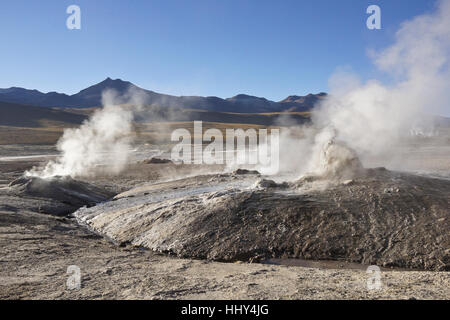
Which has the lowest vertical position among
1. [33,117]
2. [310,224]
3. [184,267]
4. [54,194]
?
[184,267]

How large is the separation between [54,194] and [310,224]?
404 inches

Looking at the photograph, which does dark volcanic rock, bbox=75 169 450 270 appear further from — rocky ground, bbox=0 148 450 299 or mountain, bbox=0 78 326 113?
mountain, bbox=0 78 326 113

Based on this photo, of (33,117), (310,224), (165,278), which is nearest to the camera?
(165,278)

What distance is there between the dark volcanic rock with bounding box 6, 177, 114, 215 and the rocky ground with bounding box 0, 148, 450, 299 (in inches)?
28.5

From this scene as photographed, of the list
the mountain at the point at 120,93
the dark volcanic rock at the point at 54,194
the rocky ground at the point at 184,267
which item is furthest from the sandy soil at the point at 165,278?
the mountain at the point at 120,93

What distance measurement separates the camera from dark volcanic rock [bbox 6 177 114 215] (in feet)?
43.1

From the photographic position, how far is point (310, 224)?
9062 mm

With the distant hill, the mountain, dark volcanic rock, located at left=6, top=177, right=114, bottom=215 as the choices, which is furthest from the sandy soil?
the mountain

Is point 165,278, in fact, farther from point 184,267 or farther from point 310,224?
point 310,224

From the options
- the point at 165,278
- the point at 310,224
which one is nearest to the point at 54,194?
the point at 165,278

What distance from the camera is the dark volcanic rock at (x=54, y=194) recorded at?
13.1m

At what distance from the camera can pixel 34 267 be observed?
6.99 meters
